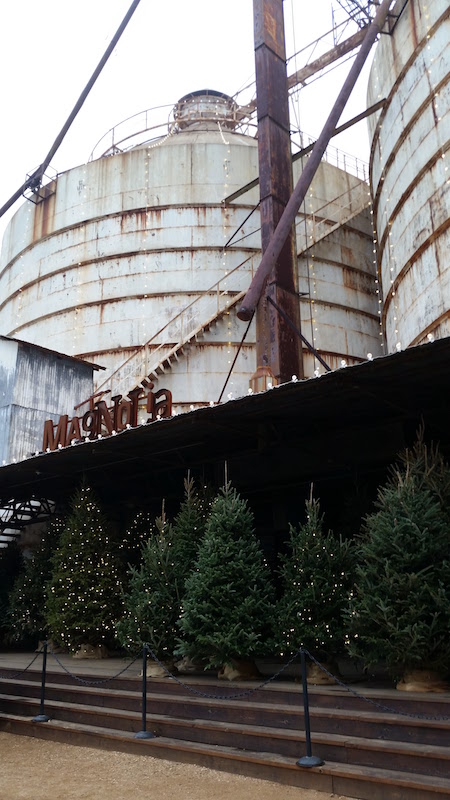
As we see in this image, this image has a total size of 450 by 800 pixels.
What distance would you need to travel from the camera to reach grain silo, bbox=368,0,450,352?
16734mm

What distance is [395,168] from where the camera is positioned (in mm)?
19797

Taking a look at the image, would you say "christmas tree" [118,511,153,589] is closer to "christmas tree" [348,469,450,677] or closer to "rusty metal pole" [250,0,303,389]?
"rusty metal pole" [250,0,303,389]

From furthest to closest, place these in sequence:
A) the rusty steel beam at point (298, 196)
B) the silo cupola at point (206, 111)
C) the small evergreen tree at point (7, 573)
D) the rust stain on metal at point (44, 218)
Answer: the silo cupola at point (206, 111)
the rust stain on metal at point (44, 218)
the small evergreen tree at point (7, 573)
the rusty steel beam at point (298, 196)

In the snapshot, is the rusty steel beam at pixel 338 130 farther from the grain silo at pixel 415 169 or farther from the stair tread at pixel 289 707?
the stair tread at pixel 289 707

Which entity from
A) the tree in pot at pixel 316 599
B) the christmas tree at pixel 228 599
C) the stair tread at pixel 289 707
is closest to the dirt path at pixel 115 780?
the stair tread at pixel 289 707

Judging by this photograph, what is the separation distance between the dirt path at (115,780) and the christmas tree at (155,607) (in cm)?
189

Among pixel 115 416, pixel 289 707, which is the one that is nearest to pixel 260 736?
pixel 289 707

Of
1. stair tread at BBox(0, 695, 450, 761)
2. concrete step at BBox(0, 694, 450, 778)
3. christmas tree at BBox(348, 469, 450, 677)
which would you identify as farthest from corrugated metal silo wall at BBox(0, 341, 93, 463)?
christmas tree at BBox(348, 469, 450, 677)

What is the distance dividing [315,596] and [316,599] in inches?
2.2

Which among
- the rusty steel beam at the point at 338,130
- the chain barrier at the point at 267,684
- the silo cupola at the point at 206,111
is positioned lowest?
the chain barrier at the point at 267,684

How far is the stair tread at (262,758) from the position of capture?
6086mm

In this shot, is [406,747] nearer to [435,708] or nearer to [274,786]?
[435,708]

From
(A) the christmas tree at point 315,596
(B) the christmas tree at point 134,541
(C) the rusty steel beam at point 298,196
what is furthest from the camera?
(C) the rusty steel beam at point 298,196

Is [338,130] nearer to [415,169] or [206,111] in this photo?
[415,169]
